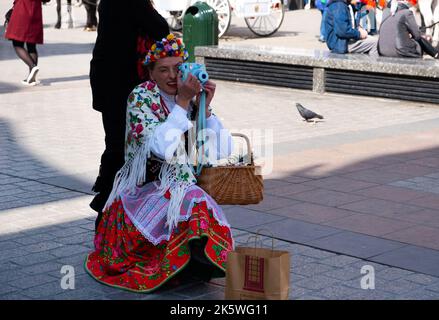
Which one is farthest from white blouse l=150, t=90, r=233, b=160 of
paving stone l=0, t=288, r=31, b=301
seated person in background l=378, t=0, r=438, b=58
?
seated person in background l=378, t=0, r=438, b=58

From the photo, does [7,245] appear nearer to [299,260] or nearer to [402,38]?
[299,260]

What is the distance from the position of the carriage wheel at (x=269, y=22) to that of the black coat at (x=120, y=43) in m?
16.1

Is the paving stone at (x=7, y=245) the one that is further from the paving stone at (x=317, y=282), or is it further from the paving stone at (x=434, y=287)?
the paving stone at (x=434, y=287)

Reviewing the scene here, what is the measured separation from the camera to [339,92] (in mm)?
12492

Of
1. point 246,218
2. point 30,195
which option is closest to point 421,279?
point 246,218

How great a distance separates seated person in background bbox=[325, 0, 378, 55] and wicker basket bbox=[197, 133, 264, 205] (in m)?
8.83

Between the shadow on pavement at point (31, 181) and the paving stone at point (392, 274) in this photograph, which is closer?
the paving stone at point (392, 274)

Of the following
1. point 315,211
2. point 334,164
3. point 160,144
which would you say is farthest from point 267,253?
point 334,164

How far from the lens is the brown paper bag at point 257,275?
4.18 meters

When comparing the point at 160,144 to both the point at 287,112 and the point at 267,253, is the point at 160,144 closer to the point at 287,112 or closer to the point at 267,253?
the point at 267,253

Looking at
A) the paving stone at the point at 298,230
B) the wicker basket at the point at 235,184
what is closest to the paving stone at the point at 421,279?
A: the paving stone at the point at 298,230

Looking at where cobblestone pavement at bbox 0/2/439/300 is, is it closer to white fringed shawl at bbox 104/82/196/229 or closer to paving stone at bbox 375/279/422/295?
paving stone at bbox 375/279/422/295

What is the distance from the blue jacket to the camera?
13.3m
